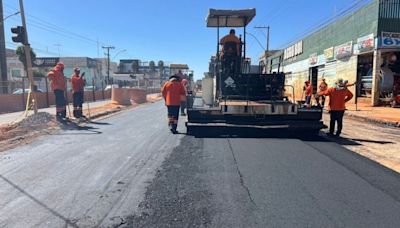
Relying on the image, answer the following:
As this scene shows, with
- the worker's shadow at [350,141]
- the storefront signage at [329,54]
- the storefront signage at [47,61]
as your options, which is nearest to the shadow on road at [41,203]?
the worker's shadow at [350,141]

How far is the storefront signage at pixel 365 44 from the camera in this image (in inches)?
912

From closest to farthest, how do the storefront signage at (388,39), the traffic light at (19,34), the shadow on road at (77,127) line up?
the shadow on road at (77,127)
the traffic light at (19,34)
the storefront signage at (388,39)

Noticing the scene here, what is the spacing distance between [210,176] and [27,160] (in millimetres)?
3530

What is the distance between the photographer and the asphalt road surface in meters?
4.39

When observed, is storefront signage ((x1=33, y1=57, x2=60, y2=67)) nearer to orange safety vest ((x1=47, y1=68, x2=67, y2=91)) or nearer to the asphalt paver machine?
orange safety vest ((x1=47, y1=68, x2=67, y2=91))

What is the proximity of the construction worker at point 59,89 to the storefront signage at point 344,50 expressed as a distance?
19121mm

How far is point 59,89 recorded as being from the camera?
14047 mm

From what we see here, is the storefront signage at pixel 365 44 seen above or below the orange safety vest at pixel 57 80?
above

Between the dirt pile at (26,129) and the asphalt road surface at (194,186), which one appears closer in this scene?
the asphalt road surface at (194,186)

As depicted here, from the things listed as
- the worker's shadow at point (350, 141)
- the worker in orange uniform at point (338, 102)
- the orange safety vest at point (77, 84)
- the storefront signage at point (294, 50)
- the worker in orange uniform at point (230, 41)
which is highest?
the storefront signage at point (294, 50)

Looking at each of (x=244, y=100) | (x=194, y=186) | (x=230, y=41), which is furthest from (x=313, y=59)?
(x=194, y=186)

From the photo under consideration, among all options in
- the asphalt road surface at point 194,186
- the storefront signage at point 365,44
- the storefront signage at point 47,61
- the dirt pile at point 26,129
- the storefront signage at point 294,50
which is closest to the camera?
the asphalt road surface at point 194,186

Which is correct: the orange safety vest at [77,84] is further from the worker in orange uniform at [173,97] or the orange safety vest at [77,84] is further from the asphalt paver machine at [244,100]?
the asphalt paver machine at [244,100]

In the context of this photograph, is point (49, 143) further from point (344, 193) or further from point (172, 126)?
point (344, 193)
